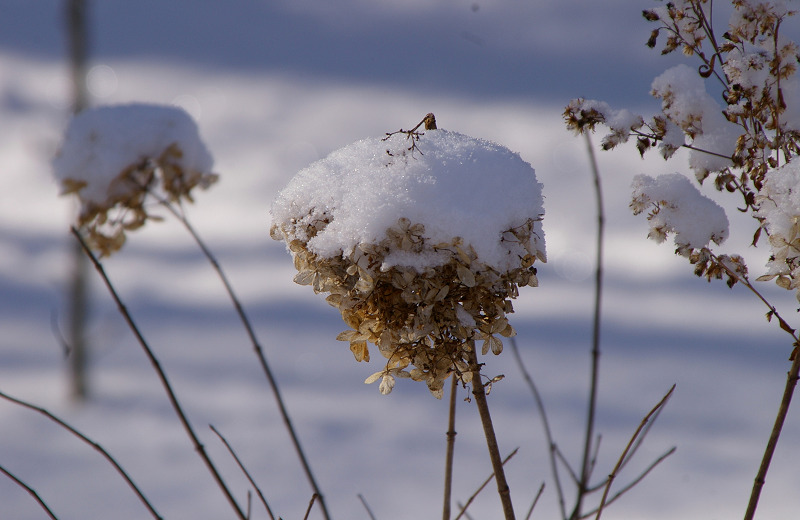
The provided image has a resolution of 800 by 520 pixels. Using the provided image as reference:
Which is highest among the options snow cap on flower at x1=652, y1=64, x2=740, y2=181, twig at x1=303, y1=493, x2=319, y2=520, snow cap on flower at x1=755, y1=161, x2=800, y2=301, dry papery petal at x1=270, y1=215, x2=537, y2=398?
snow cap on flower at x1=652, y1=64, x2=740, y2=181

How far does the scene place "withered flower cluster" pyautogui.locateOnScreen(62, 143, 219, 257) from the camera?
1.00 metres

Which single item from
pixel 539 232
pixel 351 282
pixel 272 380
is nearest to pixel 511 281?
pixel 539 232

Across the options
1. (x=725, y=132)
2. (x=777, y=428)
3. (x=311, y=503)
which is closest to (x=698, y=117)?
(x=725, y=132)

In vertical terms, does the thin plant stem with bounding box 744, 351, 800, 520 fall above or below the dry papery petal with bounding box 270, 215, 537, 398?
below

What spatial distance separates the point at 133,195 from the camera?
1005 millimetres

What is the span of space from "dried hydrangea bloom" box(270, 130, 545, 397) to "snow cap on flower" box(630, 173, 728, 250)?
0.24 metres

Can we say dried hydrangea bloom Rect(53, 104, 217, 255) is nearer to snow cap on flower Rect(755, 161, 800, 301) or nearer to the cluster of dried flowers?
the cluster of dried flowers

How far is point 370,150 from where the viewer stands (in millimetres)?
1055

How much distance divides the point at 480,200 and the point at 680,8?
2.04ft

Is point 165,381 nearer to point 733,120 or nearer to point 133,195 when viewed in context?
point 133,195

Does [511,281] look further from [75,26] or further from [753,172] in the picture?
[75,26]

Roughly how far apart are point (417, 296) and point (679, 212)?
0.51m

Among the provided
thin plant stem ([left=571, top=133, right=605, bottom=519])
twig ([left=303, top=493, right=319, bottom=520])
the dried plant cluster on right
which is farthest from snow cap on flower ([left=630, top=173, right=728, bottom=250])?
twig ([left=303, top=493, right=319, bottom=520])

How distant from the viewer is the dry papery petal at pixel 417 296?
0.95 m
